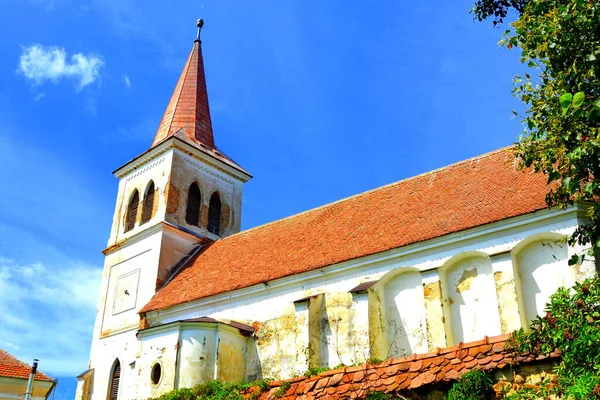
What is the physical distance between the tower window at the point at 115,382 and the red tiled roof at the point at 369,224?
2.40m

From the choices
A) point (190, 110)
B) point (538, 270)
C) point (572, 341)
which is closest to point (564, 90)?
point (572, 341)

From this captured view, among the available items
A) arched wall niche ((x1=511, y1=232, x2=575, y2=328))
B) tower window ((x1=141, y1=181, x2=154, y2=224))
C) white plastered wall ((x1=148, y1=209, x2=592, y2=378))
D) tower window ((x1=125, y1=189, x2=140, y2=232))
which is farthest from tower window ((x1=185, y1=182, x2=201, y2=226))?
arched wall niche ((x1=511, y1=232, x2=575, y2=328))

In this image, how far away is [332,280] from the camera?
1762 cm

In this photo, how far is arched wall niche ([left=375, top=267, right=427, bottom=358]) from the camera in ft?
51.7

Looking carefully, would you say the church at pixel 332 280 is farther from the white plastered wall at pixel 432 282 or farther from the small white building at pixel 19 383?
the small white building at pixel 19 383

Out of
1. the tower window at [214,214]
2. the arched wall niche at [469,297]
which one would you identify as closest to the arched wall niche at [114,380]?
the tower window at [214,214]

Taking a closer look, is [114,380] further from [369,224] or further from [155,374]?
[369,224]

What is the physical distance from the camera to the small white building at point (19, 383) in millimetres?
18828

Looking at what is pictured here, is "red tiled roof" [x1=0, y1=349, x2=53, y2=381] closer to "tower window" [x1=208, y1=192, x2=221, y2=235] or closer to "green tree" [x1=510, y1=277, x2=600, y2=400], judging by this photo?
"tower window" [x1=208, y1=192, x2=221, y2=235]

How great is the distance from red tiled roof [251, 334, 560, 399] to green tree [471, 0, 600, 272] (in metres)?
1.98

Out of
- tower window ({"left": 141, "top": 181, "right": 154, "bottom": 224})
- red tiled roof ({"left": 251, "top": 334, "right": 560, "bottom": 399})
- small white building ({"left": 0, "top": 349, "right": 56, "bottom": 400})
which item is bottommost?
red tiled roof ({"left": 251, "top": 334, "right": 560, "bottom": 399})

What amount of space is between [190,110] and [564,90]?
872 inches

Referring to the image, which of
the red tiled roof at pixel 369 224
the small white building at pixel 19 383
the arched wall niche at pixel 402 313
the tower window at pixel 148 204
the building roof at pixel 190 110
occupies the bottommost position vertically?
the small white building at pixel 19 383

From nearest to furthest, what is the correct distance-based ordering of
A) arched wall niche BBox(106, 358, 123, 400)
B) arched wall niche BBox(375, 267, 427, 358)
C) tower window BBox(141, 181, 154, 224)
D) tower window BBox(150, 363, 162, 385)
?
arched wall niche BBox(375, 267, 427, 358), tower window BBox(150, 363, 162, 385), arched wall niche BBox(106, 358, 123, 400), tower window BBox(141, 181, 154, 224)
